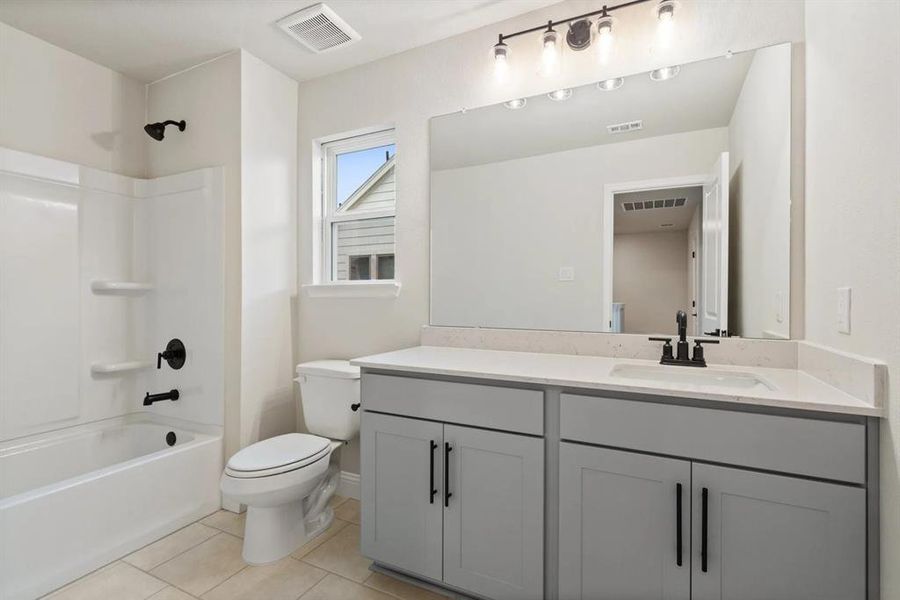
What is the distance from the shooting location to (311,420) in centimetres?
231

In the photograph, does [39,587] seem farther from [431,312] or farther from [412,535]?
[431,312]

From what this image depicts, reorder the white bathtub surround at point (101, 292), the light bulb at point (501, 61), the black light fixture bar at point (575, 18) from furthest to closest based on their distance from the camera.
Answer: the white bathtub surround at point (101, 292) < the light bulb at point (501, 61) < the black light fixture bar at point (575, 18)

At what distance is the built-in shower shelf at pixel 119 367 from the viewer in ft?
8.08

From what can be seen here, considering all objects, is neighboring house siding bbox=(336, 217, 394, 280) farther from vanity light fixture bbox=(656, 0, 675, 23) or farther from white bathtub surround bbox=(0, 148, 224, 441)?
vanity light fixture bbox=(656, 0, 675, 23)

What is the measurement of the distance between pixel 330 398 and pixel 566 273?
140 centimetres

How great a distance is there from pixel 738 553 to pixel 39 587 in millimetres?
2483

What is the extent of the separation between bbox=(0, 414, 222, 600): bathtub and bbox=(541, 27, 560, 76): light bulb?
2583mm

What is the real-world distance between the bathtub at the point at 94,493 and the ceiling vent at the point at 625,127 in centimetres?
258

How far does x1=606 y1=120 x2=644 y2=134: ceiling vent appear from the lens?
5.86 ft

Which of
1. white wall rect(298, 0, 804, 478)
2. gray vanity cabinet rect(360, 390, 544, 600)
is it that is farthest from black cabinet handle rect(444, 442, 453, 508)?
white wall rect(298, 0, 804, 478)

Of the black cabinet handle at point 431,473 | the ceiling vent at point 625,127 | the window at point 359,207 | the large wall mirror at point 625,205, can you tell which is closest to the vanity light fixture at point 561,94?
the large wall mirror at point 625,205

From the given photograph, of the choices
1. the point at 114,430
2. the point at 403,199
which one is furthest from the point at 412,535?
the point at 114,430

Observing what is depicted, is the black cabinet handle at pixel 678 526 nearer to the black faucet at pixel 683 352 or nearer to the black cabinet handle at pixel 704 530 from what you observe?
the black cabinet handle at pixel 704 530

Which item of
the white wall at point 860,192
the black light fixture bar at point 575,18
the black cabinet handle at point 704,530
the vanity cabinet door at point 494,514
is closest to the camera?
the white wall at point 860,192
